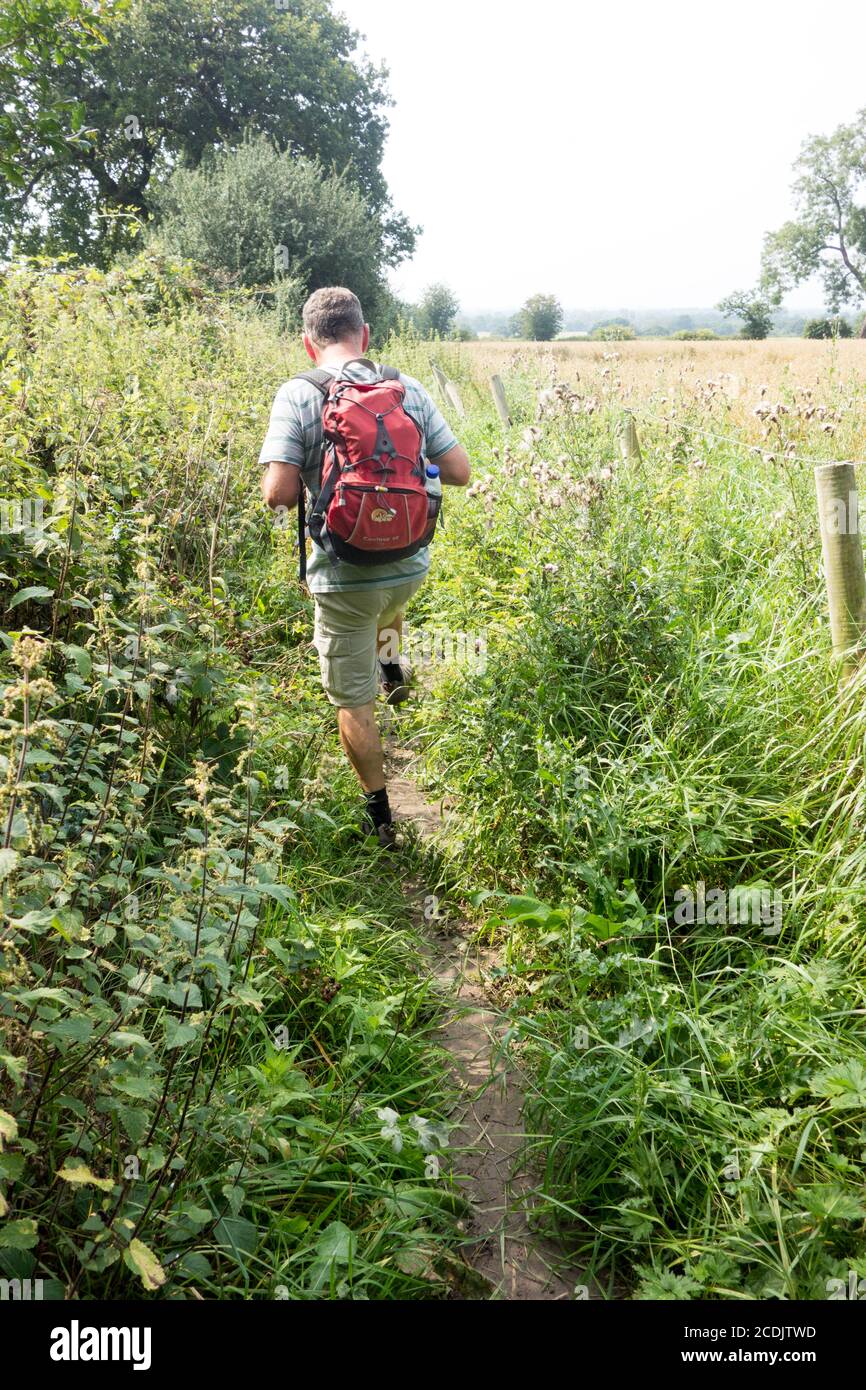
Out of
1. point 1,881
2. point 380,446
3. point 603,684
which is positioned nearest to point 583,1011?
point 603,684

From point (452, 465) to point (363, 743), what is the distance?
130cm

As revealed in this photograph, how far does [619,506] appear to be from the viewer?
473 cm

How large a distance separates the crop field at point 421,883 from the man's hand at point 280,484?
606 millimetres

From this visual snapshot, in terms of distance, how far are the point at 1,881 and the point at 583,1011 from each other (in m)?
1.85

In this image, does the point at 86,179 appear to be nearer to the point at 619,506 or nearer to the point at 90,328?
the point at 90,328

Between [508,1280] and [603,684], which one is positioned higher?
[603,684]

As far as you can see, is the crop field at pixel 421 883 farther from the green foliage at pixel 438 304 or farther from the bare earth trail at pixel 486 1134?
the green foliage at pixel 438 304

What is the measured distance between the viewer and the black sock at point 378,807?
388cm

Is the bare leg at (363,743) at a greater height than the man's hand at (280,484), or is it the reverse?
the man's hand at (280,484)

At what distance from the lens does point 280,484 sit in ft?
10.9

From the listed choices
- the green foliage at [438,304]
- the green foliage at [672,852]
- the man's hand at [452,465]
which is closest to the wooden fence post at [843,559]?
the green foliage at [672,852]

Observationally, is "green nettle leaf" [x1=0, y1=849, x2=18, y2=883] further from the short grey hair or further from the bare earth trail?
the short grey hair

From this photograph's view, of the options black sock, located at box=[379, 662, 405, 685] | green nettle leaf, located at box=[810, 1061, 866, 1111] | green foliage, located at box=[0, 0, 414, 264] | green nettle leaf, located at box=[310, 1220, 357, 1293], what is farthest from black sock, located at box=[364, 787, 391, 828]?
green foliage, located at box=[0, 0, 414, 264]

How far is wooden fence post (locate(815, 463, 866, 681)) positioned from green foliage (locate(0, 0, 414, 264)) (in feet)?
81.8
